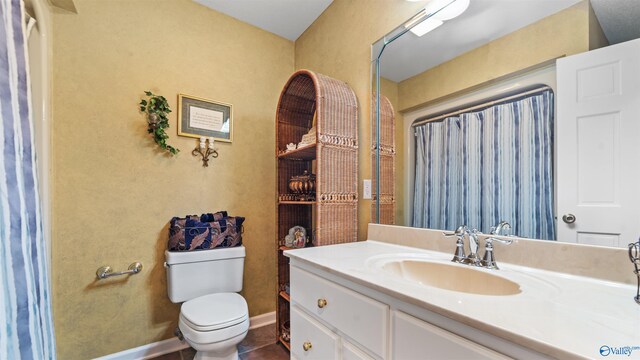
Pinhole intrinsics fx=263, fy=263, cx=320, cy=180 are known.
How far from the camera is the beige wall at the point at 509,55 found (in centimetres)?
87

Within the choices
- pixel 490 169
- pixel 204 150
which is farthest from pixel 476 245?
pixel 204 150

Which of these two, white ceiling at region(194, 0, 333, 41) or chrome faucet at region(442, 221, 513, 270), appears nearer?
chrome faucet at region(442, 221, 513, 270)

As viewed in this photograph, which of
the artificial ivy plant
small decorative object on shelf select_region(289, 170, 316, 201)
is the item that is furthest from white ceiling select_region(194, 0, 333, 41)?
small decorative object on shelf select_region(289, 170, 316, 201)

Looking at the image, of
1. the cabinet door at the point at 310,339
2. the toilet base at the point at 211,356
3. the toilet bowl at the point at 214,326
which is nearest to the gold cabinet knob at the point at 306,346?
the cabinet door at the point at 310,339

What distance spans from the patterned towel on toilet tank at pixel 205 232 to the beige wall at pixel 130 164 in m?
0.12

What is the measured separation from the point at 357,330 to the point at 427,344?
10.2 inches

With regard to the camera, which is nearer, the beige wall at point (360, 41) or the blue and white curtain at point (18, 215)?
the blue and white curtain at point (18, 215)

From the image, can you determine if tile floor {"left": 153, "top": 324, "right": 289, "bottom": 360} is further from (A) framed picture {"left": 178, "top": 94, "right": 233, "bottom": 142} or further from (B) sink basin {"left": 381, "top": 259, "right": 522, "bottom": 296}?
(A) framed picture {"left": 178, "top": 94, "right": 233, "bottom": 142}

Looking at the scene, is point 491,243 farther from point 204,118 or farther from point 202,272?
point 204,118

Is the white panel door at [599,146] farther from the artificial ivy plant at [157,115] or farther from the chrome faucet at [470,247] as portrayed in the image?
the artificial ivy plant at [157,115]

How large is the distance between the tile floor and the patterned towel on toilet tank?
2.32 feet

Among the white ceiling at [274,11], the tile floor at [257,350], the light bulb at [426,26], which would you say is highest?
the white ceiling at [274,11]

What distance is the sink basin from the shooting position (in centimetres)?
86

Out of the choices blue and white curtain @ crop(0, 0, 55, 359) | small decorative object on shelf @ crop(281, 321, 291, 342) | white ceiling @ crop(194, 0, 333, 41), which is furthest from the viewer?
white ceiling @ crop(194, 0, 333, 41)
